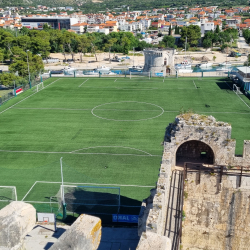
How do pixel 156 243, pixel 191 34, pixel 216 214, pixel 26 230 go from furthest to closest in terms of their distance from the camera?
pixel 191 34, pixel 216 214, pixel 156 243, pixel 26 230

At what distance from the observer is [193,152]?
809 inches

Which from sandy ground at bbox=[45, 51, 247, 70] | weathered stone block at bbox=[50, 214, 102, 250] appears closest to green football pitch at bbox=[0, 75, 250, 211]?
weathered stone block at bbox=[50, 214, 102, 250]

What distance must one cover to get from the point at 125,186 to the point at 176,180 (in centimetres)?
926

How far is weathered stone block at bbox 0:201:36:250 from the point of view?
5750 mm

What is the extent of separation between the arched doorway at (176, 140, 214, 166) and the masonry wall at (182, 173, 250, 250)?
2.84m

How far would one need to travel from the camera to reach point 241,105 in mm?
48438

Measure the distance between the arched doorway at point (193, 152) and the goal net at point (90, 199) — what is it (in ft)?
20.9

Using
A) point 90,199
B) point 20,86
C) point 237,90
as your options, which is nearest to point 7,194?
point 90,199

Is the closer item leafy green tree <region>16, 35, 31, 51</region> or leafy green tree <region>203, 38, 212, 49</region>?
leafy green tree <region>16, 35, 31, 51</region>

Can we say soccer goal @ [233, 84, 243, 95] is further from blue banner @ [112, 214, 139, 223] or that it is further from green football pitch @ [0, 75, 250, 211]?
blue banner @ [112, 214, 139, 223]

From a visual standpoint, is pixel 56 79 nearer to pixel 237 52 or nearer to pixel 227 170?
pixel 227 170

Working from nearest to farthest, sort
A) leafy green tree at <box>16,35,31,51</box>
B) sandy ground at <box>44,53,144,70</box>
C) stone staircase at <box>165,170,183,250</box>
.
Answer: stone staircase at <box>165,170,183,250</box> → leafy green tree at <box>16,35,31,51</box> → sandy ground at <box>44,53,144,70</box>

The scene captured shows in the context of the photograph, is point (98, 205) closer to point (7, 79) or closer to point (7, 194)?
point (7, 194)

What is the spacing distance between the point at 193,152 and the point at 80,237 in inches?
613
